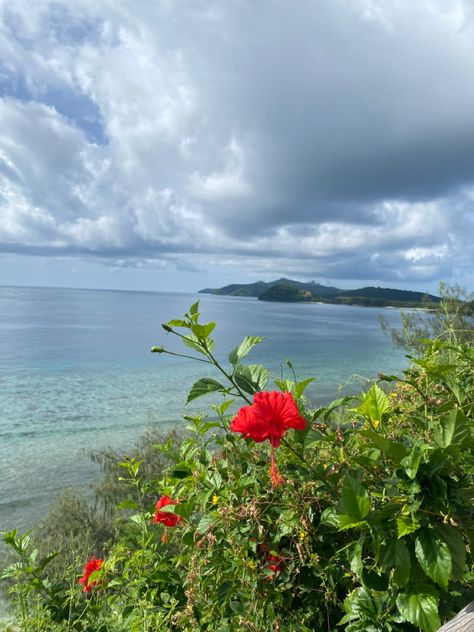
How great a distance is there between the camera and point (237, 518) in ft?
4.50

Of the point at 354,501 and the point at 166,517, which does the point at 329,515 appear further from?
the point at 166,517

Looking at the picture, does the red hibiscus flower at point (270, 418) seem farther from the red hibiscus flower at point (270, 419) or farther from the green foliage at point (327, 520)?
the green foliage at point (327, 520)

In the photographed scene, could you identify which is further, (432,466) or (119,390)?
(119,390)

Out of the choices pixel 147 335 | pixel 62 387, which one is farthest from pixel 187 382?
pixel 147 335

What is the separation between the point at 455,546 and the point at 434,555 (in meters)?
0.05

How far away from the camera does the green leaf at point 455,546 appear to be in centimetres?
95

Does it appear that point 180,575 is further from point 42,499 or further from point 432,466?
point 42,499

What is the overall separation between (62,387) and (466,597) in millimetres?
23050

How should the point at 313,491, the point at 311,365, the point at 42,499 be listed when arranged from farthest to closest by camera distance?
the point at 311,365
the point at 42,499
the point at 313,491

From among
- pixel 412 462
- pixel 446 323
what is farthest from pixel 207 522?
pixel 446 323

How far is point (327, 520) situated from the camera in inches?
49.1

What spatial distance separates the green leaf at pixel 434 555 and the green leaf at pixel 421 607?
0.36 ft

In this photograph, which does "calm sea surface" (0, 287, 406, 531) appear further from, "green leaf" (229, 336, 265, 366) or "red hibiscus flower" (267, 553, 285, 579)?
"red hibiscus flower" (267, 553, 285, 579)

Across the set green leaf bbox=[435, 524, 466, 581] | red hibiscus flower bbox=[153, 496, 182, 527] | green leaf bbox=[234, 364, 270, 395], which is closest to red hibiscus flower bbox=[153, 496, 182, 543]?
red hibiscus flower bbox=[153, 496, 182, 527]
